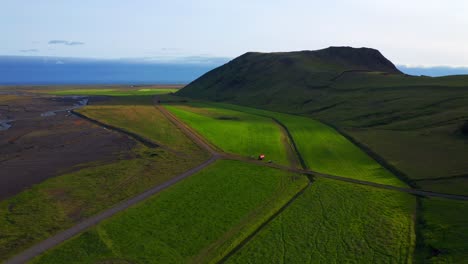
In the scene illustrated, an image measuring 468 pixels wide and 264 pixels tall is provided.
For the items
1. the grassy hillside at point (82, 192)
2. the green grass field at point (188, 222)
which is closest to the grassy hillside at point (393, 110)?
the green grass field at point (188, 222)

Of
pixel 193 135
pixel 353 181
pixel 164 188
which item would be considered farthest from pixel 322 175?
pixel 193 135

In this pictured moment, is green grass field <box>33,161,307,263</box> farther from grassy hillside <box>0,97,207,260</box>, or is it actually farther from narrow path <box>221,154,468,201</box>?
grassy hillside <box>0,97,207,260</box>

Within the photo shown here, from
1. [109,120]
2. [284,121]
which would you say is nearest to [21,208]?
[109,120]

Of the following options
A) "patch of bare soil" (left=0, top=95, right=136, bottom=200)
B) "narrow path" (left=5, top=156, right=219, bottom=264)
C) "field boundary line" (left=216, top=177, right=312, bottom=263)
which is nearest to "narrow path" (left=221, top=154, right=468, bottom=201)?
"field boundary line" (left=216, top=177, right=312, bottom=263)

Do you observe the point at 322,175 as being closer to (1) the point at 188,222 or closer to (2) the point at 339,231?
(2) the point at 339,231

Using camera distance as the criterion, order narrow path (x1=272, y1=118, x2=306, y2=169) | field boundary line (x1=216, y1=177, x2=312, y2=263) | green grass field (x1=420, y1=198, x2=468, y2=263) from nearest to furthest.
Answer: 1. green grass field (x1=420, y1=198, x2=468, y2=263)
2. field boundary line (x1=216, y1=177, x2=312, y2=263)
3. narrow path (x1=272, y1=118, x2=306, y2=169)
